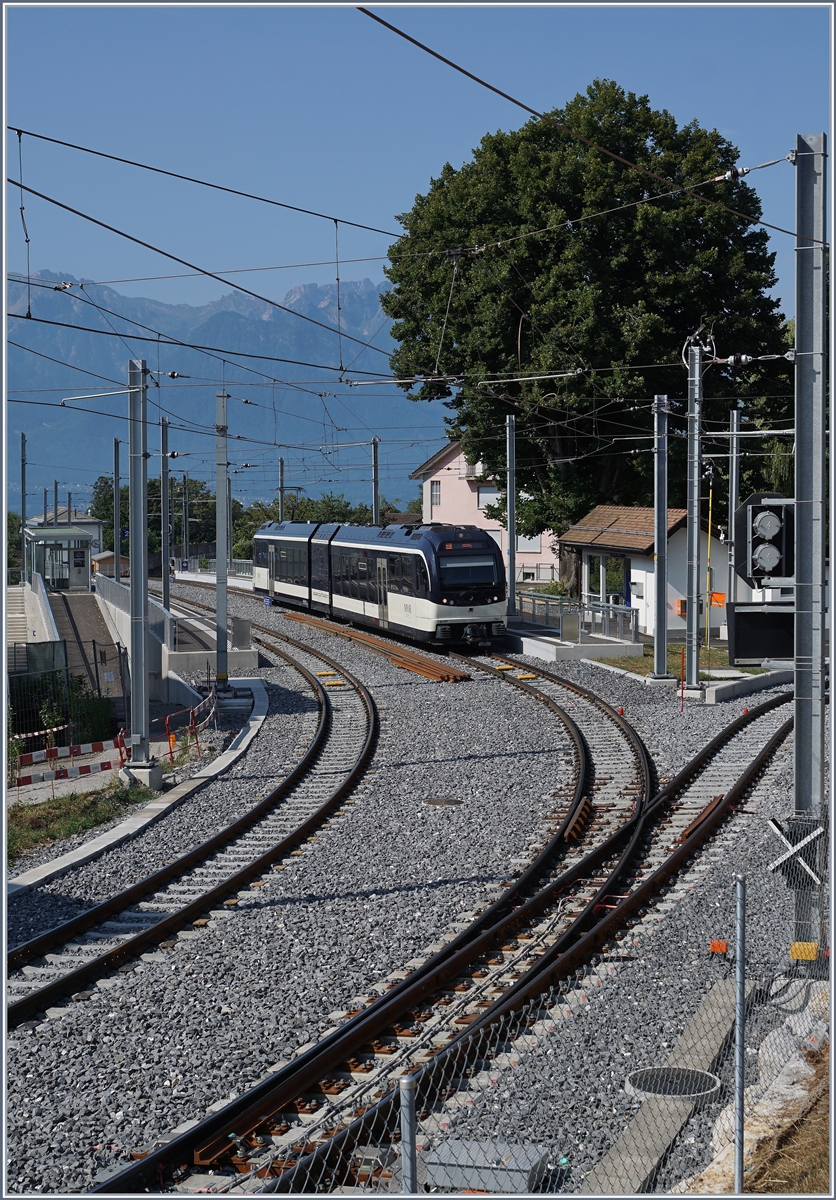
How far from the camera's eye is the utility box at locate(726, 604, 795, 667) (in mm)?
8898

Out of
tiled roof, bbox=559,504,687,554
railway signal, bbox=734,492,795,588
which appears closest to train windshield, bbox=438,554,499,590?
Result: tiled roof, bbox=559,504,687,554

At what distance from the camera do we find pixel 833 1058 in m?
5.92

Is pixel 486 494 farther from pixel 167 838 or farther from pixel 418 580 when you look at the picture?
pixel 167 838

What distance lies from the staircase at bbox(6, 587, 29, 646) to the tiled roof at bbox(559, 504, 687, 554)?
17527 mm

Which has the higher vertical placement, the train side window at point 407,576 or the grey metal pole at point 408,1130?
the train side window at point 407,576

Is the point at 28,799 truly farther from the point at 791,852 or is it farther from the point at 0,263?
the point at 791,852

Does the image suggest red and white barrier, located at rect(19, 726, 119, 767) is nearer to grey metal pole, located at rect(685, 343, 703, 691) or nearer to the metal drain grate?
grey metal pole, located at rect(685, 343, 703, 691)

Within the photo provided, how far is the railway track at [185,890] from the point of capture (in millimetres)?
9376

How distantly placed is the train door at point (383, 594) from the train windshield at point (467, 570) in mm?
3114

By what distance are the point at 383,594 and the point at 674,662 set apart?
8.37 m

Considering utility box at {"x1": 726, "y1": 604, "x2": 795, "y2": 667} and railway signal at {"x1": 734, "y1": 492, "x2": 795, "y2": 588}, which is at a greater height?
railway signal at {"x1": 734, "y1": 492, "x2": 795, "y2": 588}

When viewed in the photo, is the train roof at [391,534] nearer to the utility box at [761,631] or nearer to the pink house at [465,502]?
the utility box at [761,631]

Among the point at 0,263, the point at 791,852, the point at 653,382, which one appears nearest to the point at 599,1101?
the point at 791,852

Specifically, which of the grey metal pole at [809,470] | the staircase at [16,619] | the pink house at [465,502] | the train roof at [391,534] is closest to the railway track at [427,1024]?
the grey metal pole at [809,470]
